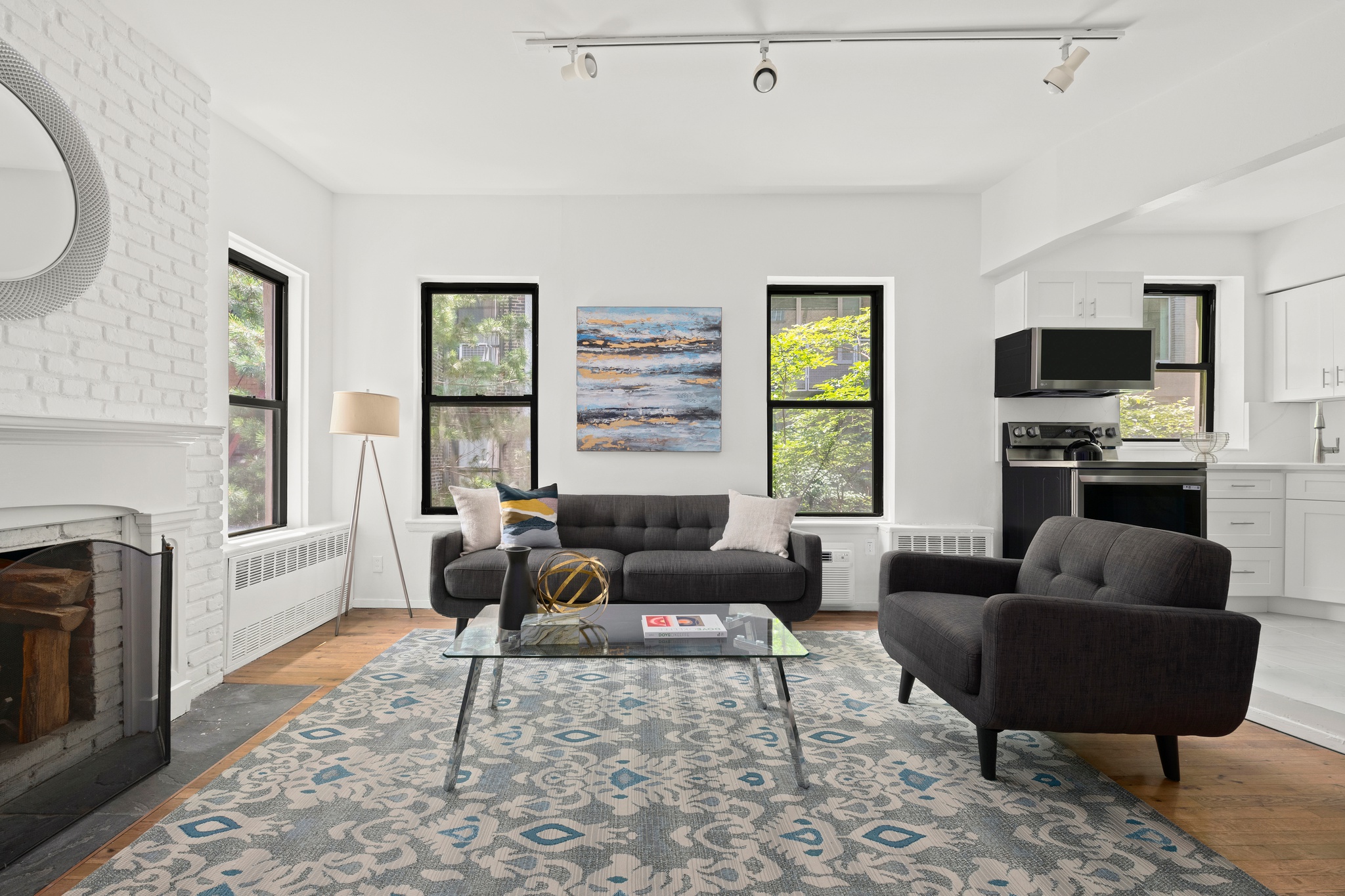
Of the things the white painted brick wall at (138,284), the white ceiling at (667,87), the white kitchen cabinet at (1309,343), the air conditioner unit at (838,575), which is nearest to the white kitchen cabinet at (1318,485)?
the white kitchen cabinet at (1309,343)

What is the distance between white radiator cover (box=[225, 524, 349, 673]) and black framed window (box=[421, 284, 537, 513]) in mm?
738

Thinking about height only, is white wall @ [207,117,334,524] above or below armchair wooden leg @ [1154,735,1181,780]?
above

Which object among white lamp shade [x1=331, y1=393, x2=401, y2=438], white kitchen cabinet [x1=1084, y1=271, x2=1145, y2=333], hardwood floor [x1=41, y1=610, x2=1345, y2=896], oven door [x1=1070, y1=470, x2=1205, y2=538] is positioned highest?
white kitchen cabinet [x1=1084, y1=271, x2=1145, y2=333]

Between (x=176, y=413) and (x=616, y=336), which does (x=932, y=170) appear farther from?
(x=176, y=413)

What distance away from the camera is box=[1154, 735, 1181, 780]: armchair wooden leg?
7.16 ft

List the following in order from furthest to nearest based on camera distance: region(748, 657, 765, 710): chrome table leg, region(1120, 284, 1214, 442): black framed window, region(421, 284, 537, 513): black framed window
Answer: region(1120, 284, 1214, 442): black framed window, region(421, 284, 537, 513): black framed window, region(748, 657, 765, 710): chrome table leg

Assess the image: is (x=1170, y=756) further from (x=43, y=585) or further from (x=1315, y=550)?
(x=43, y=585)

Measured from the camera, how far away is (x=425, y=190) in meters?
4.48

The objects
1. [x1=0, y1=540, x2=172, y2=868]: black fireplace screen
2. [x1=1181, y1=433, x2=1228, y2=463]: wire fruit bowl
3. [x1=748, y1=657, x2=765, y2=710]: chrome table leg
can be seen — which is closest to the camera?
[x1=0, y1=540, x2=172, y2=868]: black fireplace screen

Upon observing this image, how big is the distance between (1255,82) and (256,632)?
16.5 ft

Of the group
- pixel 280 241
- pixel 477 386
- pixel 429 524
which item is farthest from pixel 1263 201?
pixel 280 241

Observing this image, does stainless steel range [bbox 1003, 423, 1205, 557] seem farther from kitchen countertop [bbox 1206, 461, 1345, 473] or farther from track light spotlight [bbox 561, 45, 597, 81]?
track light spotlight [bbox 561, 45, 597, 81]

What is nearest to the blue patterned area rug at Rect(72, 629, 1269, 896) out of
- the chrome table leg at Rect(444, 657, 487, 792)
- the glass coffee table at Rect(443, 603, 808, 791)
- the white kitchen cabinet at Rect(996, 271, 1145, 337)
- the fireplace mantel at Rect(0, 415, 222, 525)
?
the chrome table leg at Rect(444, 657, 487, 792)

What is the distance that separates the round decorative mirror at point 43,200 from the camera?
80.5 inches
